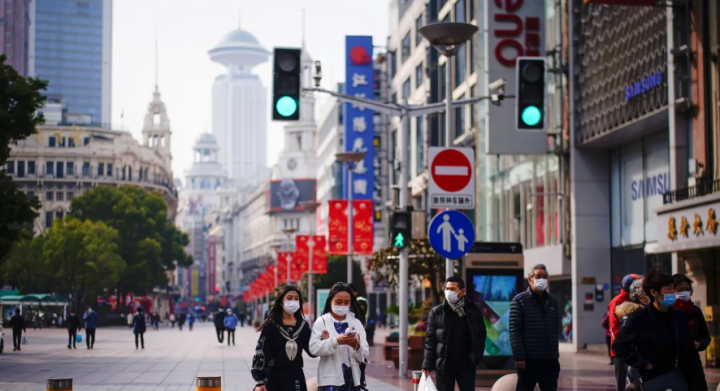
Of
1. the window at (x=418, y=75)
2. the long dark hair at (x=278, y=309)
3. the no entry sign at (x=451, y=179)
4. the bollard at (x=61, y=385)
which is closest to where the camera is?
the long dark hair at (x=278, y=309)

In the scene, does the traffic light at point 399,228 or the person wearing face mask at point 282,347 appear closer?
the person wearing face mask at point 282,347

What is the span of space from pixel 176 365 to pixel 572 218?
14.1 meters

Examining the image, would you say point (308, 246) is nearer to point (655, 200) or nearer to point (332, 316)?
point (655, 200)

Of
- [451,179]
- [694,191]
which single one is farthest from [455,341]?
[694,191]

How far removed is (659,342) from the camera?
389 inches

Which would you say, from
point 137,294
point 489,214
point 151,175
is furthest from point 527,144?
point 151,175

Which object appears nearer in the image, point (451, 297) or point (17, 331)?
point (451, 297)

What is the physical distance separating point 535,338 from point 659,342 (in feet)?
11.0

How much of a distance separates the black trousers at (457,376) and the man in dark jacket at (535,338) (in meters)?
0.65

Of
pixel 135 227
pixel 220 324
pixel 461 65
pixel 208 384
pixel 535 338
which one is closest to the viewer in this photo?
pixel 208 384

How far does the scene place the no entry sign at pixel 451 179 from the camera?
66.5 feet

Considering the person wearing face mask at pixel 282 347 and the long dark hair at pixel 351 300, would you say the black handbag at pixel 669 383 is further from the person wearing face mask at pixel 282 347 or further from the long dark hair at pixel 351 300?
the person wearing face mask at pixel 282 347

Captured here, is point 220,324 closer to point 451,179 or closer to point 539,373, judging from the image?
point 451,179

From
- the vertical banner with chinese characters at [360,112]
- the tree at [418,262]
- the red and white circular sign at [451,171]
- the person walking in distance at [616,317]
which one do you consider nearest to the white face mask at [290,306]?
the person walking in distance at [616,317]
